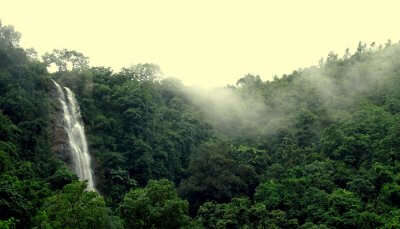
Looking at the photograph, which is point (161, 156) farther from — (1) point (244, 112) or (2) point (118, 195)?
(1) point (244, 112)

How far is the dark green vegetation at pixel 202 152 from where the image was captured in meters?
26.2

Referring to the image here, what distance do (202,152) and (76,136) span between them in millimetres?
9895

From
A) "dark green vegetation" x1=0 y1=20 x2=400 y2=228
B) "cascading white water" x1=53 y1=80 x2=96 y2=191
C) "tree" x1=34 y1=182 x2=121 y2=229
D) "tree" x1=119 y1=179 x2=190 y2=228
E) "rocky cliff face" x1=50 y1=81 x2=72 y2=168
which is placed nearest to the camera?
"tree" x1=34 y1=182 x2=121 y2=229

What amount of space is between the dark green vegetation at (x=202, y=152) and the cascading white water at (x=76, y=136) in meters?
0.82

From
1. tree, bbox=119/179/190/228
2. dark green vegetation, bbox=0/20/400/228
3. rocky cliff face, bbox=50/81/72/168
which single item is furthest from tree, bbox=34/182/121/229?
rocky cliff face, bbox=50/81/72/168

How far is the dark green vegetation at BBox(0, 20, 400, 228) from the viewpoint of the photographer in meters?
26.2

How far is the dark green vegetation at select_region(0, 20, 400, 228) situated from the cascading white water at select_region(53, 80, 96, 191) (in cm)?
82

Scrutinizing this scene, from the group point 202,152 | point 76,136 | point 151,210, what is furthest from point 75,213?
point 202,152

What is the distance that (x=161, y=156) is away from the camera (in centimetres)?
4234

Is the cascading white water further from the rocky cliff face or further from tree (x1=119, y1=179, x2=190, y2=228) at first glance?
tree (x1=119, y1=179, x2=190, y2=228)

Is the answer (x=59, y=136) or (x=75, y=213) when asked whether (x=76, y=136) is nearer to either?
(x=59, y=136)

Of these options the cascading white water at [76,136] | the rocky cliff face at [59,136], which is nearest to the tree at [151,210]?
the cascading white water at [76,136]

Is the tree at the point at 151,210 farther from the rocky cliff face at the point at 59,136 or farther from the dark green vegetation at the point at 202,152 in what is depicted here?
the rocky cliff face at the point at 59,136

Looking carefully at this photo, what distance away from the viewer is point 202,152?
4125cm
